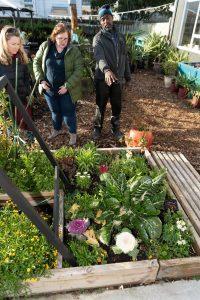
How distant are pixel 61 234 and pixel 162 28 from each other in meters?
12.5

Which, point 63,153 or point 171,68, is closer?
point 63,153

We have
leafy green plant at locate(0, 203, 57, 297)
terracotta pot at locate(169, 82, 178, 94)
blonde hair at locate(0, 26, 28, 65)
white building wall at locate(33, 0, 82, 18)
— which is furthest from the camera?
white building wall at locate(33, 0, 82, 18)

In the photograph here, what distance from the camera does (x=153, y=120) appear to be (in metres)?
6.05

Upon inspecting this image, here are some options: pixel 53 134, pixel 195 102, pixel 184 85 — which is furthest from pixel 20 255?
pixel 184 85

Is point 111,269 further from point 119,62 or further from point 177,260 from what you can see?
point 119,62

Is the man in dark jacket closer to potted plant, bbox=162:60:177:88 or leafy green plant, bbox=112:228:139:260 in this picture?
leafy green plant, bbox=112:228:139:260

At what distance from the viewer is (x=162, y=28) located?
12.7 meters

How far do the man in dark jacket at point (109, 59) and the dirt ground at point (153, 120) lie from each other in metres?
0.93

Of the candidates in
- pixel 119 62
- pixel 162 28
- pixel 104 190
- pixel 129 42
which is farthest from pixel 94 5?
pixel 104 190

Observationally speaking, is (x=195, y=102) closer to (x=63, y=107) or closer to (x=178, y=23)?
(x=63, y=107)

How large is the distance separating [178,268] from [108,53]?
3.13m

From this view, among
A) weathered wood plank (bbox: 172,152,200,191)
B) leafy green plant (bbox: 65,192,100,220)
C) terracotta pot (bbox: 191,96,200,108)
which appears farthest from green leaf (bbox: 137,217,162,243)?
terracotta pot (bbox: 191,96,200,108)

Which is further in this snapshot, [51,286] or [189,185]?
[189,185]

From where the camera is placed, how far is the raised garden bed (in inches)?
88.0
